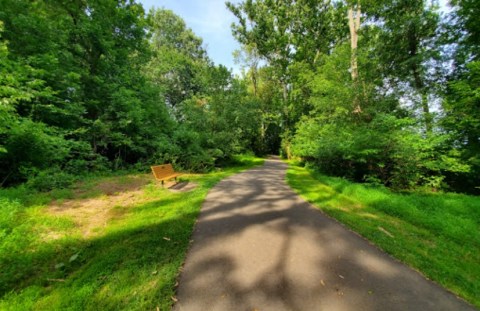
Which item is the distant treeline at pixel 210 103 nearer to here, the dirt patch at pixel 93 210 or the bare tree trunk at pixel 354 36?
the bare tree trunk at pixel 354 36

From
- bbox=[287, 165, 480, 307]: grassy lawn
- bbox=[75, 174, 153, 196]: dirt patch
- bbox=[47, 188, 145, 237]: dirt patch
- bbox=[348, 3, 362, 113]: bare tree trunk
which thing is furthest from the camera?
bbox=[348, 3, 362, 113]: bare tree trunk

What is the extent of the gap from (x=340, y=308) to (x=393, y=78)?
16.5 metres

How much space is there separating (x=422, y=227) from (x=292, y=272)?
4.14 m

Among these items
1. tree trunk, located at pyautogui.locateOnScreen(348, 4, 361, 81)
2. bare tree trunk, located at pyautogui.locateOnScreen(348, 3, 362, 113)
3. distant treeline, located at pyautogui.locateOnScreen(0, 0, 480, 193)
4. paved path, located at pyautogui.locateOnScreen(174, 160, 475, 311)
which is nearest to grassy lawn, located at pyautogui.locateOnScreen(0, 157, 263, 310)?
paved path, located at pyautogui.locateOnScreen(174, 160, 475, 311)

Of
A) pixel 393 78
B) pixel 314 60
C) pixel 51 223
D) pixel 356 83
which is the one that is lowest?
pixel 51 223

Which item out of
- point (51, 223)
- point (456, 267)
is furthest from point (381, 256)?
point (51, 223)

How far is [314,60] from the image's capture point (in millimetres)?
23344

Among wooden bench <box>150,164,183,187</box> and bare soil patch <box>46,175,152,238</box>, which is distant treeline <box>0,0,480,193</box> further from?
wooden bench <box>150,164,183,187</box>

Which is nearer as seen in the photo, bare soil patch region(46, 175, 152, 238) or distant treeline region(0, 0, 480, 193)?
bare soil patch region(46, 175, 152, 238)

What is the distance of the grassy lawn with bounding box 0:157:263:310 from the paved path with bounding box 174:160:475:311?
0.41 m

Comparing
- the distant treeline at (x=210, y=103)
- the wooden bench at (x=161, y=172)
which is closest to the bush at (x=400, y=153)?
the distant treeline at (x=210, y=103)

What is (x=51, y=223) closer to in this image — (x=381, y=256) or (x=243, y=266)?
(x=243, y=266)

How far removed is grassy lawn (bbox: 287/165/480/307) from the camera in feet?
10.5

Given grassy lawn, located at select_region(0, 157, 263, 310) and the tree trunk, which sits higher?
the tree trunk
